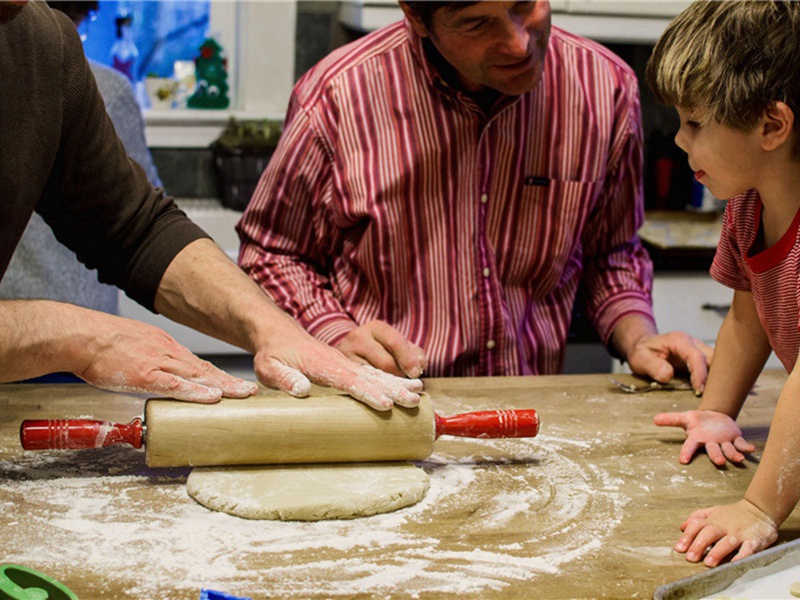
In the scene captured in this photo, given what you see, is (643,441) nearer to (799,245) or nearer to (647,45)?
(799,245)

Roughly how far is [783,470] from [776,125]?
44 cm

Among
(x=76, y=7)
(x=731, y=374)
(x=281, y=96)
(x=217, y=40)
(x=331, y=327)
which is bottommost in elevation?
(x=331, y=327)

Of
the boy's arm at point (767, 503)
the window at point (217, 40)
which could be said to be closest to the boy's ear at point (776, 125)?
the boy's arm at point (767, 503)

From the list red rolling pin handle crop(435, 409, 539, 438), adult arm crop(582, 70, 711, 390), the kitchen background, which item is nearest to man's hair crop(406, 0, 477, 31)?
adult arm crop(582, 70, 711, 390)

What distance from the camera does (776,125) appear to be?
50.7 inches

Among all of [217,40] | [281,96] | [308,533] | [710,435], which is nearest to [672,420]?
[710,435]

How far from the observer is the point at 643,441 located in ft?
5.04

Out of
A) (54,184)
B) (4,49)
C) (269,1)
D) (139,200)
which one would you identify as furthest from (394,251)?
(269,1)

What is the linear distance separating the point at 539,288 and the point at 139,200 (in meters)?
0.84

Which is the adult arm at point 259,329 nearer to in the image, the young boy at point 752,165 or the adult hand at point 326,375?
the adult hand at point 326,375

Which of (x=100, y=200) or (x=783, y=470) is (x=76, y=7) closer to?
(x=100, y=200)

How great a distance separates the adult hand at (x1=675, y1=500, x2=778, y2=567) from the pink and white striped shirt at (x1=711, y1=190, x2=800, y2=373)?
1.05ft

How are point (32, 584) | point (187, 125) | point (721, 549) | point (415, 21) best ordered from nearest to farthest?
point (32, 584) < point (721, 549) < point (415, 21) < point (187, 125)

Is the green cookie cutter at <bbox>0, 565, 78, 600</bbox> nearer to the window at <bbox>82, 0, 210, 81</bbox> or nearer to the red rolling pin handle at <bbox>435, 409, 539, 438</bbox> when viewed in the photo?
the red rolling pin handle at <bbox>435, 409, 539, 438</bbox>
